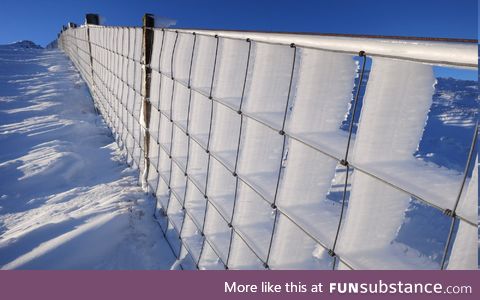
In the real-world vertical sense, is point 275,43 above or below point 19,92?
above

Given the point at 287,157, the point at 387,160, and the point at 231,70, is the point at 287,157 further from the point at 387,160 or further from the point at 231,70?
the point at 231,70

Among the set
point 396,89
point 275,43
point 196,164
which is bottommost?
point 196,164

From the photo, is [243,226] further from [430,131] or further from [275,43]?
[430,131]

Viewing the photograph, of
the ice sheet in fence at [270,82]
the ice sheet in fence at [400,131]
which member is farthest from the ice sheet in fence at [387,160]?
the ice sheet in fence at [270,82]

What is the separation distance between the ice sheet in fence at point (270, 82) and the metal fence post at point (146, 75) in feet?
6.23

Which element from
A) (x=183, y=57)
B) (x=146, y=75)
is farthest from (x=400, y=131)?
(x=146, y=75)

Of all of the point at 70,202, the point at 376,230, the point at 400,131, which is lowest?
the point at 70,202


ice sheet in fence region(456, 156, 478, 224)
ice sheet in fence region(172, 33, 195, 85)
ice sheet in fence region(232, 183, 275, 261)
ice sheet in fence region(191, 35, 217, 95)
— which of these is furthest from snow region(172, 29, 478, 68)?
ice sheet in fence region(172, 33, 195, 85)

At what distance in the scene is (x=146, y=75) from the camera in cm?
359

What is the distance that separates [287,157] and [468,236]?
0.87m

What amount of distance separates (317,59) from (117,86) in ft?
14.9

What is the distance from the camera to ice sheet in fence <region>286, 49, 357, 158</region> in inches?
57.0

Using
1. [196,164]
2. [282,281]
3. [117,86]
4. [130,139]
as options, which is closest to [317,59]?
[282,281]

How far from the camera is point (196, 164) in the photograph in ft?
8.89
